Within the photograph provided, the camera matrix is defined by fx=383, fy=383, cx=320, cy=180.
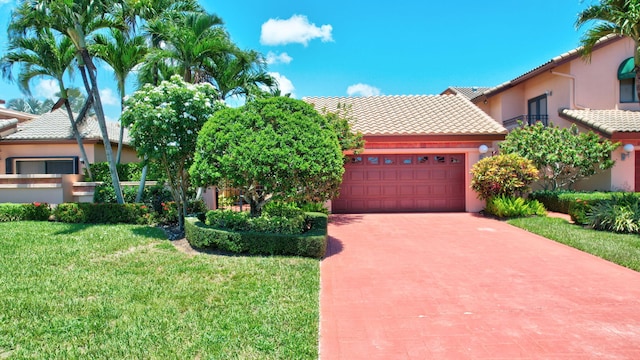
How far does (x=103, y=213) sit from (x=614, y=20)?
14.6 metres

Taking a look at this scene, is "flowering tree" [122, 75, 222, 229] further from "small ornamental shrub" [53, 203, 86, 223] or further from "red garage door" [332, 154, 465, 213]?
"red garage door" [332, 154, 465, 213]

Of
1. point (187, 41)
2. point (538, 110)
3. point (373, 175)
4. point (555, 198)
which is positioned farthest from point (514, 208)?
point (187, 41)

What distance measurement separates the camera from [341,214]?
47.0ft

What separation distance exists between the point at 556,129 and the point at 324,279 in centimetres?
1136

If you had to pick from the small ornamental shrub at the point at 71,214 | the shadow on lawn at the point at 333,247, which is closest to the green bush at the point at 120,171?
the small ornamental shrub at the point at 71,214

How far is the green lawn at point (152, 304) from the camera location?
3.96 meters

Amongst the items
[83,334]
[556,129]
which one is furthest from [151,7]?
[556,129]

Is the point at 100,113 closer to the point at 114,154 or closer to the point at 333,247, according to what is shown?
the point at 114,154

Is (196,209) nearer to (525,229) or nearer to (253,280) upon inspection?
(253,280)

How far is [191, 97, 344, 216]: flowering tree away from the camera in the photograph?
7.61 metres

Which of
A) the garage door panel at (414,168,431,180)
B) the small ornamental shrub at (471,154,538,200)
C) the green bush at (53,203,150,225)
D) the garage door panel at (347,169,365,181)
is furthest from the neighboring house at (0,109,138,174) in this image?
the small ornamental shrub at (471,154,538,200)

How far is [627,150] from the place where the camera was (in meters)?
13.7

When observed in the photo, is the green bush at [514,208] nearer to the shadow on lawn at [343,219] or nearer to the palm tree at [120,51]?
the shadow on lawn at [343,219]

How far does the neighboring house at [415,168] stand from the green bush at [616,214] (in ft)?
13.3
